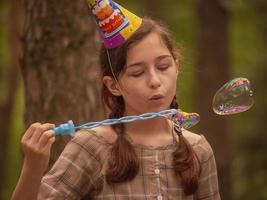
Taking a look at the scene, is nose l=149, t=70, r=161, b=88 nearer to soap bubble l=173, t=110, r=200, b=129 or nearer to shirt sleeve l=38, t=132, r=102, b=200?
soap bubble l=173, t=110, r=200, b=129

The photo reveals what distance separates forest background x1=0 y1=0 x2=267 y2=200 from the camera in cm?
422

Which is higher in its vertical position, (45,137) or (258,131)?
(45,137)

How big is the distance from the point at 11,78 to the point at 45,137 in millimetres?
6238

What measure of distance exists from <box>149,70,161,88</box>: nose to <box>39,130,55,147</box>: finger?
0.48 metres

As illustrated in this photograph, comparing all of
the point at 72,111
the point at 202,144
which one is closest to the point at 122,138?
the point at 202,144

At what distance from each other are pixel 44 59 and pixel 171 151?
4.27 feet

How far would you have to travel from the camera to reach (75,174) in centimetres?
314

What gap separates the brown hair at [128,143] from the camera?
3092mm

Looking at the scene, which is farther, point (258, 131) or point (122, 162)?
point (258, 131)

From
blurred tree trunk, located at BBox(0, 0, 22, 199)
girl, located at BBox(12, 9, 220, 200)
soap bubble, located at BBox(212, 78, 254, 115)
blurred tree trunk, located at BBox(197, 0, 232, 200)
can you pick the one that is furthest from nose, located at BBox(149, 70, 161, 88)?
blurred tree trunk, located at BBox(0, 0, 22, 199)

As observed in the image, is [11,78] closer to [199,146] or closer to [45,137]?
[199,146]

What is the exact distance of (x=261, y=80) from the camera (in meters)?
12.2

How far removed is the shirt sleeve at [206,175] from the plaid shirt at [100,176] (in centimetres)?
13

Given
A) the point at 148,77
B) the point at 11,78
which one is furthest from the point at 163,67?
the point at 11,78
